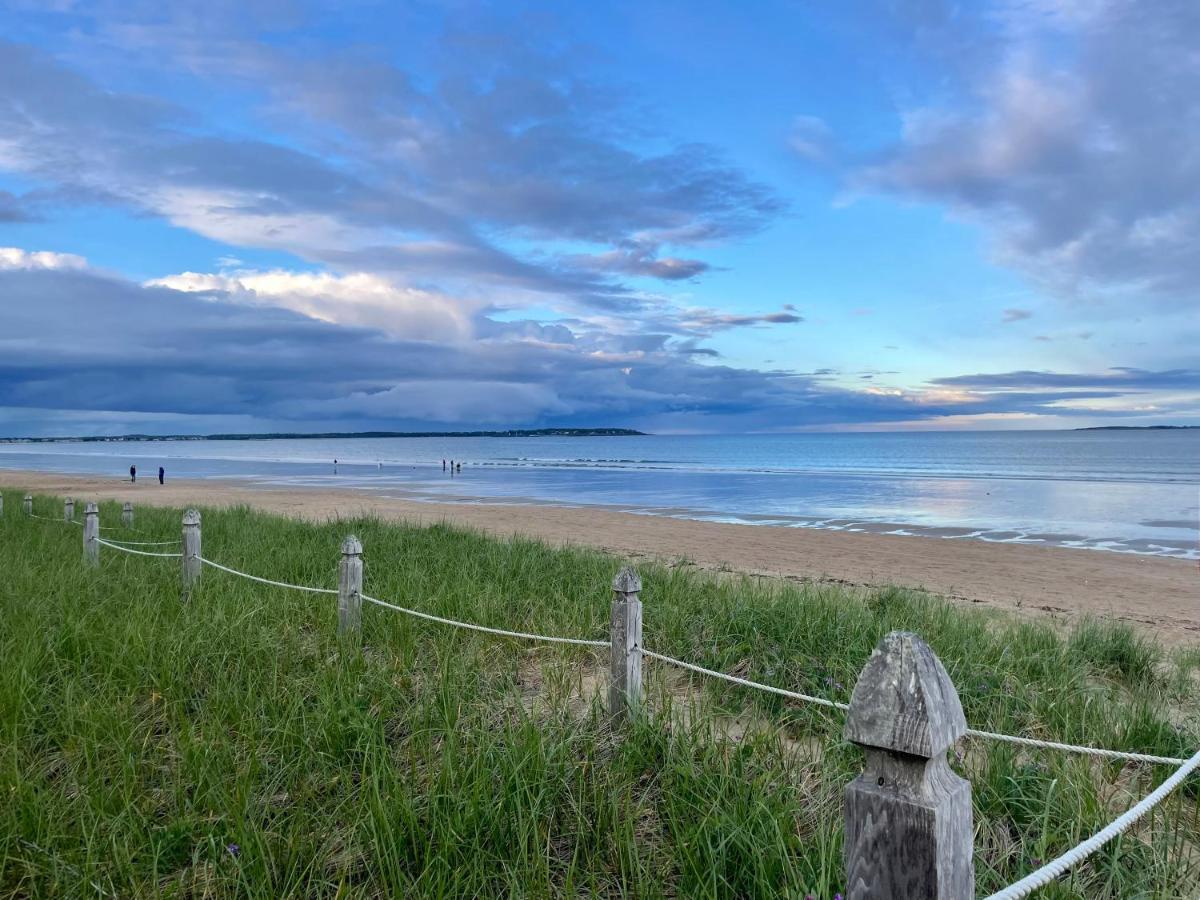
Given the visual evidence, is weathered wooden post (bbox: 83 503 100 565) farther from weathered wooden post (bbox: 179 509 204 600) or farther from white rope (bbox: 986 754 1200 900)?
white rope (bbox: 986 754 1200 900)

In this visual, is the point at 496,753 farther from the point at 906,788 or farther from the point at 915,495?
the point at 915,495

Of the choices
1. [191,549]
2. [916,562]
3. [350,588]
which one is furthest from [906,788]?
[916,562]

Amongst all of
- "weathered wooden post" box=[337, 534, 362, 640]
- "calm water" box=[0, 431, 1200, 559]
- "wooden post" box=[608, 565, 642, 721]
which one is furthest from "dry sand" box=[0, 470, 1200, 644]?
"wooden post" box=[608, 565, 642, 721]

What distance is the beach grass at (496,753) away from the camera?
10.5 feet

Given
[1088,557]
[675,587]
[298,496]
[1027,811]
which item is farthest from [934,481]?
[1027,811]

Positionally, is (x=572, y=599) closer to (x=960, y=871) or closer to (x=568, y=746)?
(x=568, y=746)

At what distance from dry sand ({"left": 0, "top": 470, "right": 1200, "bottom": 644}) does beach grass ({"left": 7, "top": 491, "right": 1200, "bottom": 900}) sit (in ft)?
21.4

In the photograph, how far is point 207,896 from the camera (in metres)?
3.12

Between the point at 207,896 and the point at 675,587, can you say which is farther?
the point at 675,587

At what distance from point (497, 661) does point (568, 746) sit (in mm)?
1777

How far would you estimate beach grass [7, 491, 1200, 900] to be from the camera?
320cm

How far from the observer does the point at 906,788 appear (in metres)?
1.70

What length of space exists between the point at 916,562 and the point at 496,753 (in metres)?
15.9

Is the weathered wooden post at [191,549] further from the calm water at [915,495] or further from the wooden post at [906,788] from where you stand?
the calm water at [915,495]
